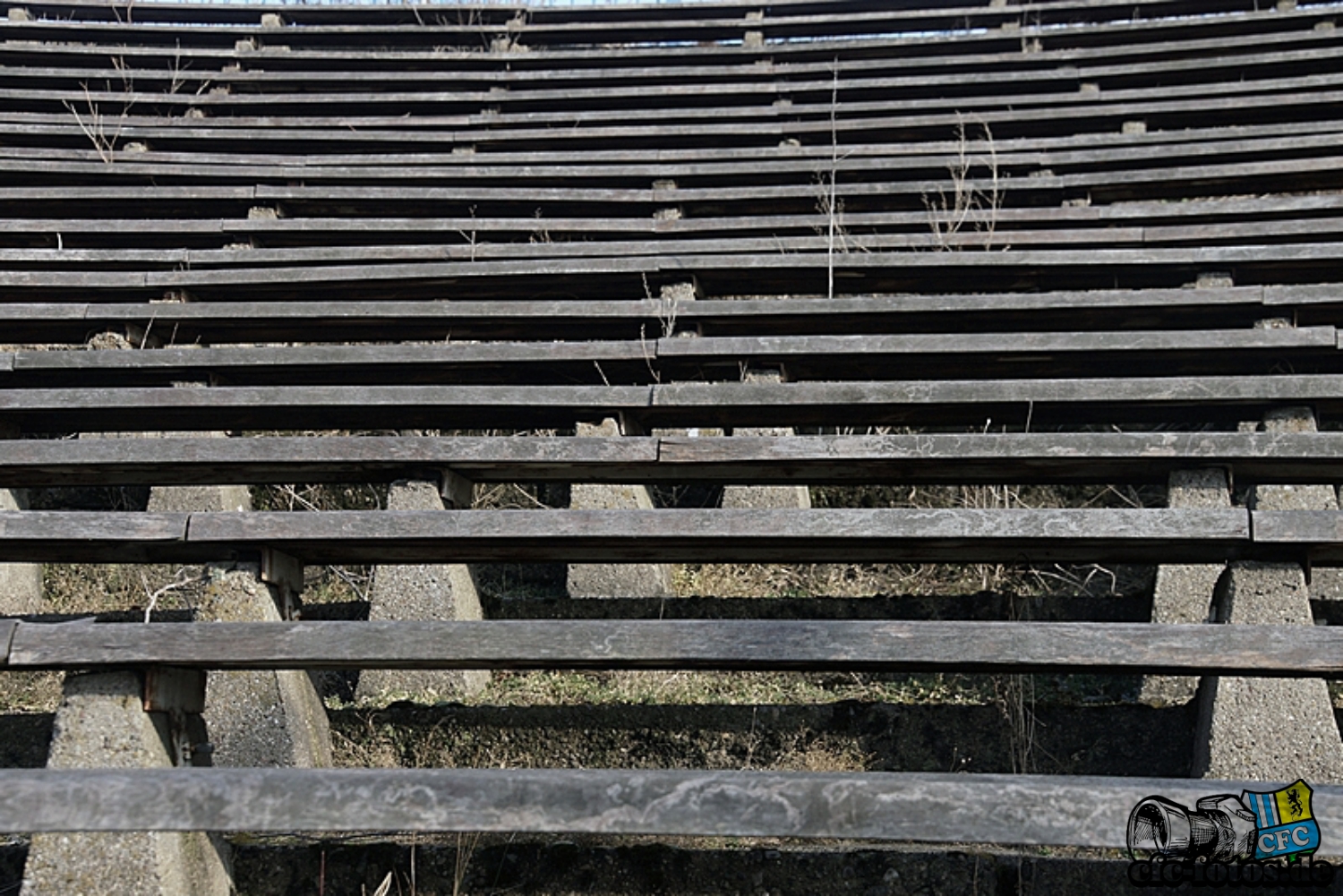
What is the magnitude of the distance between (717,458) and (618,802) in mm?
1759

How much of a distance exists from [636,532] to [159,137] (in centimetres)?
596

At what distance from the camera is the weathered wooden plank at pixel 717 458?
404 cm

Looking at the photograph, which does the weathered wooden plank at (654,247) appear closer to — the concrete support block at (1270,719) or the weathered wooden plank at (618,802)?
the concrete support block at (1270,719)

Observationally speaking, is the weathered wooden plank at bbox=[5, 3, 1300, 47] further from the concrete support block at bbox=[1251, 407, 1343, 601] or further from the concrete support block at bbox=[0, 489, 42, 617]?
the concrete support block at bbox=[0, 489, 42, 617]

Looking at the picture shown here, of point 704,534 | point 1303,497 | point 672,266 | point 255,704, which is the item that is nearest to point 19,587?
point 255,704

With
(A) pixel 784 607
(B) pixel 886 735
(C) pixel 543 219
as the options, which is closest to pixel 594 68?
(C) pixel 543 219

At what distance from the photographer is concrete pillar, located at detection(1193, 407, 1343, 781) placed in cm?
331

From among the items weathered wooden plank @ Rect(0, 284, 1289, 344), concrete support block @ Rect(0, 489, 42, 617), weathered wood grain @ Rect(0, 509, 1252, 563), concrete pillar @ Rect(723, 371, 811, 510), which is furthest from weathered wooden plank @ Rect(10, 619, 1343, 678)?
weathered wooden plank @ Rect(0, 284, 1289, 344)

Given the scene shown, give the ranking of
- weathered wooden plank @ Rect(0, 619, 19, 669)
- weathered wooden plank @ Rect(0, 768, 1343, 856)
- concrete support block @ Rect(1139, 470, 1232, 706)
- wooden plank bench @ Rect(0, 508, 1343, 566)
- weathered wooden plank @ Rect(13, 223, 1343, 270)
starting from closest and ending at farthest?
weathered wooden plank @ Rect(0, 768, 1343, 856), weathered wooden plank @ Rect(0, 619, 19, 669), wooden plank bench @ Rect(0, 508, 1343, 566), concrete support block @ Rect(1139, 470, 1232, 706), weathered wooden plank @ Rect(13, 223, 1343, 270)

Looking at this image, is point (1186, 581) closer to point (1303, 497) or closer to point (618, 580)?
point (1303, 497)

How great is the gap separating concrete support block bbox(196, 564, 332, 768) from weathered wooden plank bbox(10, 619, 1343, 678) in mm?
443

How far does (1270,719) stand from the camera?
338cm

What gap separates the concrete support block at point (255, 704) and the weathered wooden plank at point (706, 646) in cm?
44

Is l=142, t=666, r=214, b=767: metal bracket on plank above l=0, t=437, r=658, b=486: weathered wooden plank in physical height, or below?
below
